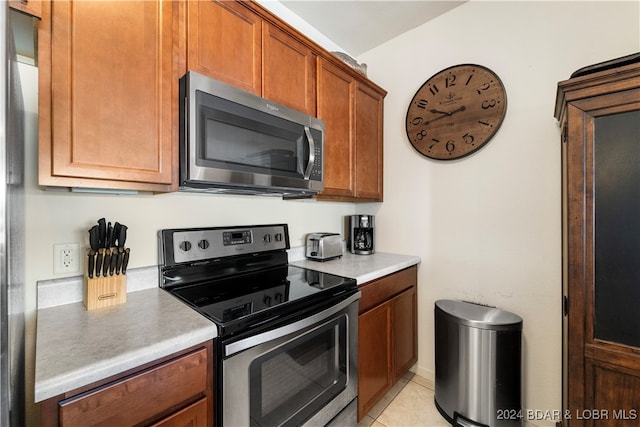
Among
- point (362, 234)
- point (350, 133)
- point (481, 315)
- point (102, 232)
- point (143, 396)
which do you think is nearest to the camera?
point (143, 396)

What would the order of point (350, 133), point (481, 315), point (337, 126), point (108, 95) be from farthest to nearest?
point (350, 133) < point (337, 126) < point (481, 315) < point (108, 95)

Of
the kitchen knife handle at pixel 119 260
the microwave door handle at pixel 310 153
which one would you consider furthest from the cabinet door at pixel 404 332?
the kitchen knife handle at pixel 119 260

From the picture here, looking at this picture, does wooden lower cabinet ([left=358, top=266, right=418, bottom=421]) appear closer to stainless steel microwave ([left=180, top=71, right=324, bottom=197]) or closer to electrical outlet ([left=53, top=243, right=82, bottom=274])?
stainless steel microwave ([left=180, top=71, right=324, bottom=197])

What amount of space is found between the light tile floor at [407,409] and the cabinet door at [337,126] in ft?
4.69

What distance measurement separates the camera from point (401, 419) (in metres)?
1.70

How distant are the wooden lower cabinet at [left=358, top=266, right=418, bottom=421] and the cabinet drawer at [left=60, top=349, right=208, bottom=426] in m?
0.92

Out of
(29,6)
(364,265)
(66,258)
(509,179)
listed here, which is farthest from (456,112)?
(66,258)

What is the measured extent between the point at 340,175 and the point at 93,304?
144cm

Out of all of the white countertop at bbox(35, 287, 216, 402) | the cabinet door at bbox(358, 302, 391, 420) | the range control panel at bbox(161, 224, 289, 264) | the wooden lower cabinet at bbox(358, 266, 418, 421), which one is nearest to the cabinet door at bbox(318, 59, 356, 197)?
the range control panel at bbox(161, 224, 289, 264)

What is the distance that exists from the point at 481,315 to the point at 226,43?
79.3 inches

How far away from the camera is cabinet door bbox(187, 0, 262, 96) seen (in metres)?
1.18

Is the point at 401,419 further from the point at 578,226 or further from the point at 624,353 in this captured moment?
the point at 578,226

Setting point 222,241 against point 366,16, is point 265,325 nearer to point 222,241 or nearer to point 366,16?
point 222,241

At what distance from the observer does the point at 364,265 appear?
182cm
